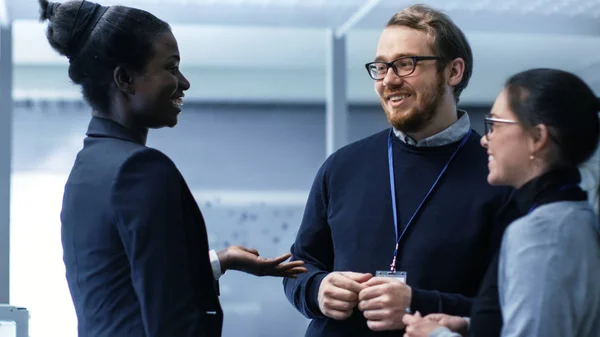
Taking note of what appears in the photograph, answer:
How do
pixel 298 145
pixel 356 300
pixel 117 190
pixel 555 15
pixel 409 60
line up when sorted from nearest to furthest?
pixel 117 190
pixel 356 300
pixel 409 60
pixel 555 15
pixel 298 145

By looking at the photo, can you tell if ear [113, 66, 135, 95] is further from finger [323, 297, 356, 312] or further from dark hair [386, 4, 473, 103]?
dark hair [386, 4, 473, 103]

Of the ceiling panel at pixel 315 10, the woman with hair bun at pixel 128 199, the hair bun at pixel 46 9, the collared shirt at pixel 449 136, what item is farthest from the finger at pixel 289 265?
the ceiling panel at pixel 315 10

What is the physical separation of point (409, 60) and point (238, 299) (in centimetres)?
678

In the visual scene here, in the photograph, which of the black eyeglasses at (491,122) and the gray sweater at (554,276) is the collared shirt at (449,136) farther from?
the gray sweater at (554,276)

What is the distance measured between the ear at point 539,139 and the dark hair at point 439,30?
27.5 inches

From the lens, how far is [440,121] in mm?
2350

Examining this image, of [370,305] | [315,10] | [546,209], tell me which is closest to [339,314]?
[370,305]

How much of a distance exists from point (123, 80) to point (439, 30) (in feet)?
3.35

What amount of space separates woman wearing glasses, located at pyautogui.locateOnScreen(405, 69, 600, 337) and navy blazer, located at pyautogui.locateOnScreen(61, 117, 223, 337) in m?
0.53

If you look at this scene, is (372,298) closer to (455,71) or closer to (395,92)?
(395,92)

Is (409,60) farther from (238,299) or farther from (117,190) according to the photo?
(238,299)

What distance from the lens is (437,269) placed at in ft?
7.12

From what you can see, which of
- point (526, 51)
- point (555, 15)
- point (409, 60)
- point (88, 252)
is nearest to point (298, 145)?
point (526, 51)

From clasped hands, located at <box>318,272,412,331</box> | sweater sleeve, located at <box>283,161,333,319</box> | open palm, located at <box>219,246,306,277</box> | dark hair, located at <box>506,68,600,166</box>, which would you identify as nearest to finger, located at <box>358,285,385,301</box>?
clasped hands, located at <box>318,272,412,331</box>
